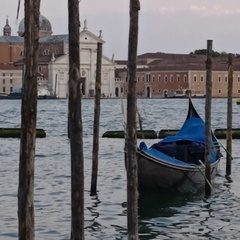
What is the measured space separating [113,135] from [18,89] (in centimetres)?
4423

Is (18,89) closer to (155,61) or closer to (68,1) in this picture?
(155,61)

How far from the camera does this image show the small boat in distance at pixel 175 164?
744 centimetres

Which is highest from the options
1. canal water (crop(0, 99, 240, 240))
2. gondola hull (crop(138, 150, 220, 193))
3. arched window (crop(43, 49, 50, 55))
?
arched window (crop(43, 49, 50, 55))

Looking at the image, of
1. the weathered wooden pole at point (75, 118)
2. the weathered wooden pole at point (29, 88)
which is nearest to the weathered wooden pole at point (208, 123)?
the weathered wooden pole at point (75, 118)

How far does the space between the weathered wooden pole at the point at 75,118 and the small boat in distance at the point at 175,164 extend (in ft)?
10.5

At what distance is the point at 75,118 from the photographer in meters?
3.96

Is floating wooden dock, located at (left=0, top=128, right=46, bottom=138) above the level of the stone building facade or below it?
below

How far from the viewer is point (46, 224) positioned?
6.46m

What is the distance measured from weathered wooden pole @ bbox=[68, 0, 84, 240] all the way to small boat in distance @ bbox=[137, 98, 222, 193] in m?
3.21

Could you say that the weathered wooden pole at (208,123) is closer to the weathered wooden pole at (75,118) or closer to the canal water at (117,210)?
the canal water at (117,210)

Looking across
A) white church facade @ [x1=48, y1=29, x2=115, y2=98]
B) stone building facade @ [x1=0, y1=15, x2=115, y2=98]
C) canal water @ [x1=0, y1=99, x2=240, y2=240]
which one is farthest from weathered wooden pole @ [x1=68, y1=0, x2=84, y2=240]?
white church facade @ [x1=48, y1=29, x2=115, y2=98]

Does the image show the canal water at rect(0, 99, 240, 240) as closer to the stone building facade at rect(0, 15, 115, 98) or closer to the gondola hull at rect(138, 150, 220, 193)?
the gondola hull at rect(138, 150, 220, 193)

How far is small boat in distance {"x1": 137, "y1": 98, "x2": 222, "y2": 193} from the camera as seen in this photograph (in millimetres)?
7442

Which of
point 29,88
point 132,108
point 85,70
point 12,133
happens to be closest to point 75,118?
point 29,88
